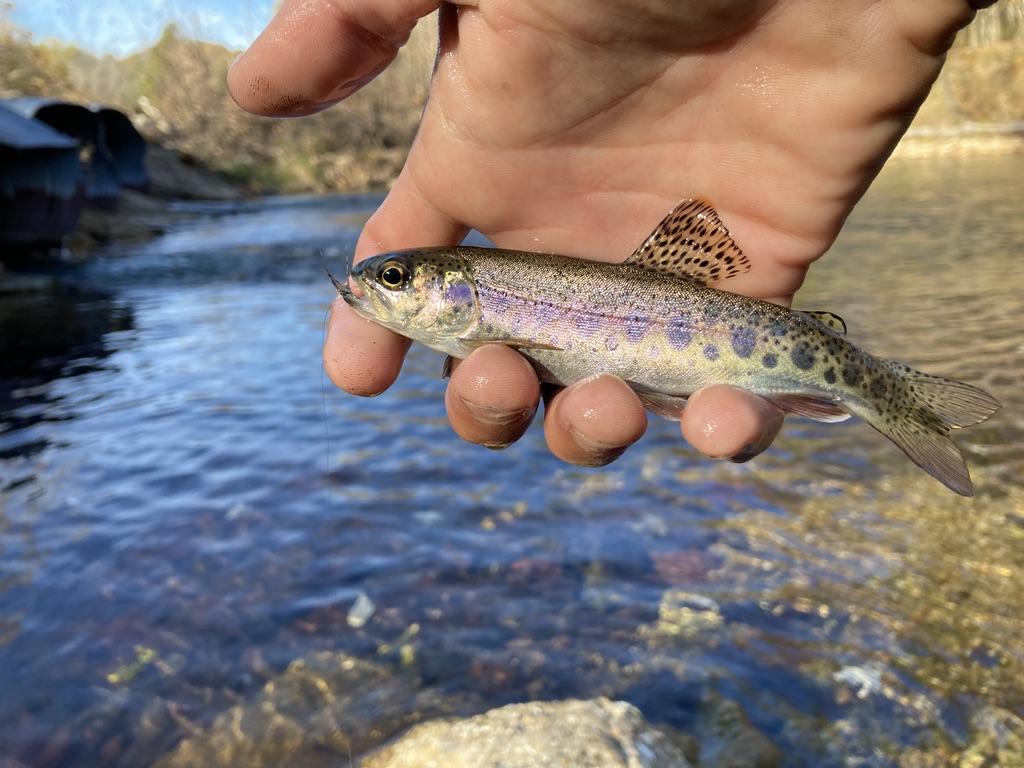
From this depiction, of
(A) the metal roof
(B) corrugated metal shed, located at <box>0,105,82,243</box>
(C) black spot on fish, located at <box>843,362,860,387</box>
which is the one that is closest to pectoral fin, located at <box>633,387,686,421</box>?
(C) black spot on fish, located at <box>843,362,860,387</box>

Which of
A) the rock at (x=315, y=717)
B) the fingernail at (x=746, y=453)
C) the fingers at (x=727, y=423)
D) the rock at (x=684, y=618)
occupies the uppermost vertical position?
the fingers at (x=727, y=423)

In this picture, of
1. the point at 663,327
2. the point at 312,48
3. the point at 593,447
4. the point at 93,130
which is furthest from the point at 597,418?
the point at 93,130

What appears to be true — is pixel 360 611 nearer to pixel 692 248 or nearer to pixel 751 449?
pixel 751 449

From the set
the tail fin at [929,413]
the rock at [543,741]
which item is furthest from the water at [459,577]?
the tail fin at [929,413]

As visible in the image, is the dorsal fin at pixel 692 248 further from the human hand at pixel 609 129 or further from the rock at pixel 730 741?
the rock at pixel 730 741

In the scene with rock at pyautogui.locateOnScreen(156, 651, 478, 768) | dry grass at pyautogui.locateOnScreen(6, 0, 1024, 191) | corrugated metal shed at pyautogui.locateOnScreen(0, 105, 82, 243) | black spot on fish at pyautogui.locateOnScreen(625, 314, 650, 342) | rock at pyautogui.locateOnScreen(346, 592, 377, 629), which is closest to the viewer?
black spot on fish at pyautogui.locateOnScreen(625, 314, 650, 342)

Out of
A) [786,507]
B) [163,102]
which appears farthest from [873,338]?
[163,102]

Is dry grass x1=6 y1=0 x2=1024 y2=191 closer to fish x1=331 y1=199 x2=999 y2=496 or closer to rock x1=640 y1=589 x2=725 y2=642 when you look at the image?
rock x1=640 y1=589 x2=725 y2=642
